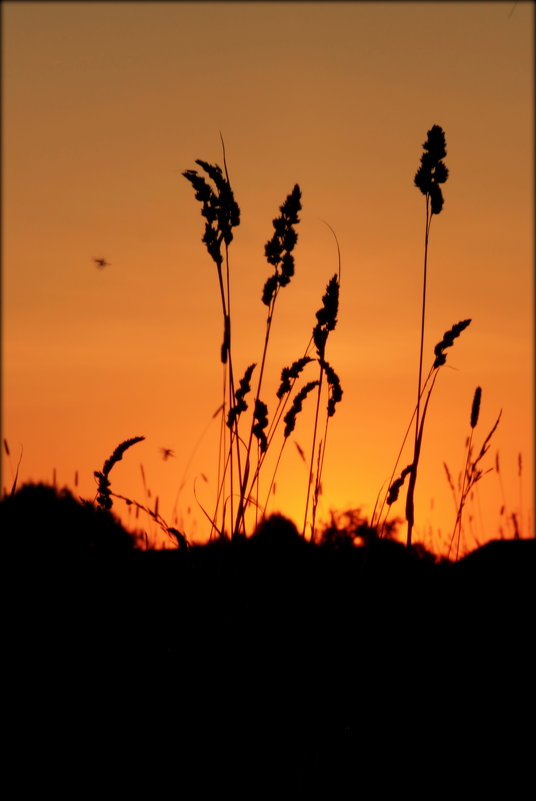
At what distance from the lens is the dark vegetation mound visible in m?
1.94

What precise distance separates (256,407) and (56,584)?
2.60 feet

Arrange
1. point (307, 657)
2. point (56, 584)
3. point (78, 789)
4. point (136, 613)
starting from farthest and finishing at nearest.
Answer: point (56, 584), point (136, 613), point (307, 657), point (78, 789)

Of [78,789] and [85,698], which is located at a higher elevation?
[85,698]

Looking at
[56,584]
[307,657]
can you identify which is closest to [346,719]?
[307,657]

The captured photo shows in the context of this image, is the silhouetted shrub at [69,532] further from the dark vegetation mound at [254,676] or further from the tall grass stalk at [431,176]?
the tall grass stalk at [431,176]

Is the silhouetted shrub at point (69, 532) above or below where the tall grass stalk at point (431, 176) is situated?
below

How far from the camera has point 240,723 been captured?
2027 mm

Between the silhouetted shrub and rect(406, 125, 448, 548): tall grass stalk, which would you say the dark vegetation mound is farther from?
rect(406, 125, 448, 548): tall grass stalk

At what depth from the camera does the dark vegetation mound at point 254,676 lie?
76.5 inches

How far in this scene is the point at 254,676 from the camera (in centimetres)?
216

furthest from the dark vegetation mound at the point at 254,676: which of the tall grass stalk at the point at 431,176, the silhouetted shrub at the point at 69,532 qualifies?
the tall grass stalk at the point at 431,176

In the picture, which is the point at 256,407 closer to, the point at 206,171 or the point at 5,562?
the point at 206,171

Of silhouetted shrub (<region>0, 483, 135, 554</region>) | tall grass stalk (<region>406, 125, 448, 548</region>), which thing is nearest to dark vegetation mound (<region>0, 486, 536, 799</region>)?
silhouetted shrub (<region>0, 483, 135, 554</region>)

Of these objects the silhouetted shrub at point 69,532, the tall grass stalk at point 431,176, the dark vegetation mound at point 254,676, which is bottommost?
the dark vegetation mound at point 254,676
